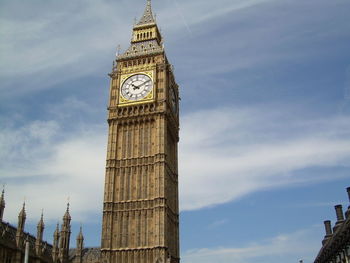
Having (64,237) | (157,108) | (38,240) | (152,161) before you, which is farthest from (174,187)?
(38,240)

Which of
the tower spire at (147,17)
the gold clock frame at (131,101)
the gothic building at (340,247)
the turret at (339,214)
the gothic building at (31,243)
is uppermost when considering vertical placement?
the tower spire at (147,17)

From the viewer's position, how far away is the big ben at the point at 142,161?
61.8 m

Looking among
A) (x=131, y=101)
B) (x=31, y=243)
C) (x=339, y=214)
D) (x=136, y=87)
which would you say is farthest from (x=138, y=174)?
(x=339, y=214)

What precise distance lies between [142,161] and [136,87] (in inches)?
497

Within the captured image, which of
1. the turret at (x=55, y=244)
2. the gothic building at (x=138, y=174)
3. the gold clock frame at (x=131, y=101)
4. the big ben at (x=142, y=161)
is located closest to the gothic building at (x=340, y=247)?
the big ben at (x=142, y=161)

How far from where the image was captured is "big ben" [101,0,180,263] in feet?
203

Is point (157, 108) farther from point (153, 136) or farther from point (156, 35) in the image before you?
point (156, 35)

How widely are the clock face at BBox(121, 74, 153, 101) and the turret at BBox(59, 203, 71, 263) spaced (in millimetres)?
19911

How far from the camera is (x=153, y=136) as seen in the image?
68750 mm

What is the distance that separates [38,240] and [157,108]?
26348mm

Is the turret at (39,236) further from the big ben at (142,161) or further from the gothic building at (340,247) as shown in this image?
the gothic building at (340,247)

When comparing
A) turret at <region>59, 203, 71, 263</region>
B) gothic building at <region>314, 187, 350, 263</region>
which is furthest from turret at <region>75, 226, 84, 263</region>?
gothic building at <region>314, 187, 350, 263</region>

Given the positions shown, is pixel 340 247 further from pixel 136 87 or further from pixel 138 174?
pixel 136 87

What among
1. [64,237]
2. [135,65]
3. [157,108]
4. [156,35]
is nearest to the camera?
[64,237]
